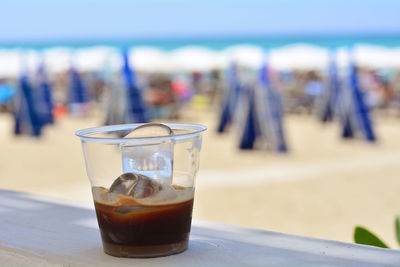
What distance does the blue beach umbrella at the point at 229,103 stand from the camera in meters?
12.0

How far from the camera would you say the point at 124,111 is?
10.4 m

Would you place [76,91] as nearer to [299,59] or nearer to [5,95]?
[5,95]

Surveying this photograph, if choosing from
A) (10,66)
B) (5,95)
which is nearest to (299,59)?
(5,95)

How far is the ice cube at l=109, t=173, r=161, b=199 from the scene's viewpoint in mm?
1105

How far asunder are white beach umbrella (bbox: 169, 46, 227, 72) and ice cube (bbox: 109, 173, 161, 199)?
1765 cm

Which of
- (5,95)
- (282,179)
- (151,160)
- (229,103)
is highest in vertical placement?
(151,160)

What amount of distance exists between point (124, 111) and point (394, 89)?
6721 millimetres

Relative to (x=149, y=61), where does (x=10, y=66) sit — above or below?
below

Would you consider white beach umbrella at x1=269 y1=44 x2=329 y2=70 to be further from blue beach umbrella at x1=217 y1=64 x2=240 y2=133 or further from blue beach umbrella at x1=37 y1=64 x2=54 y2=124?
blue beach umbrella at x1=37 y1=64 x2=54 y2=124

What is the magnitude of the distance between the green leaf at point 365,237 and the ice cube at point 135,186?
545mm

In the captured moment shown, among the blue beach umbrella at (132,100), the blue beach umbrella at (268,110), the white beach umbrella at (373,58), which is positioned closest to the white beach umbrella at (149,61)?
the white beach umbrella at (373,58)

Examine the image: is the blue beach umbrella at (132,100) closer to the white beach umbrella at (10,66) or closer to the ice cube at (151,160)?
the white beach umbrella at (10,66)

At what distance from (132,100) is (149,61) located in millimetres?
8544

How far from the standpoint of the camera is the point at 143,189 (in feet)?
3.64
